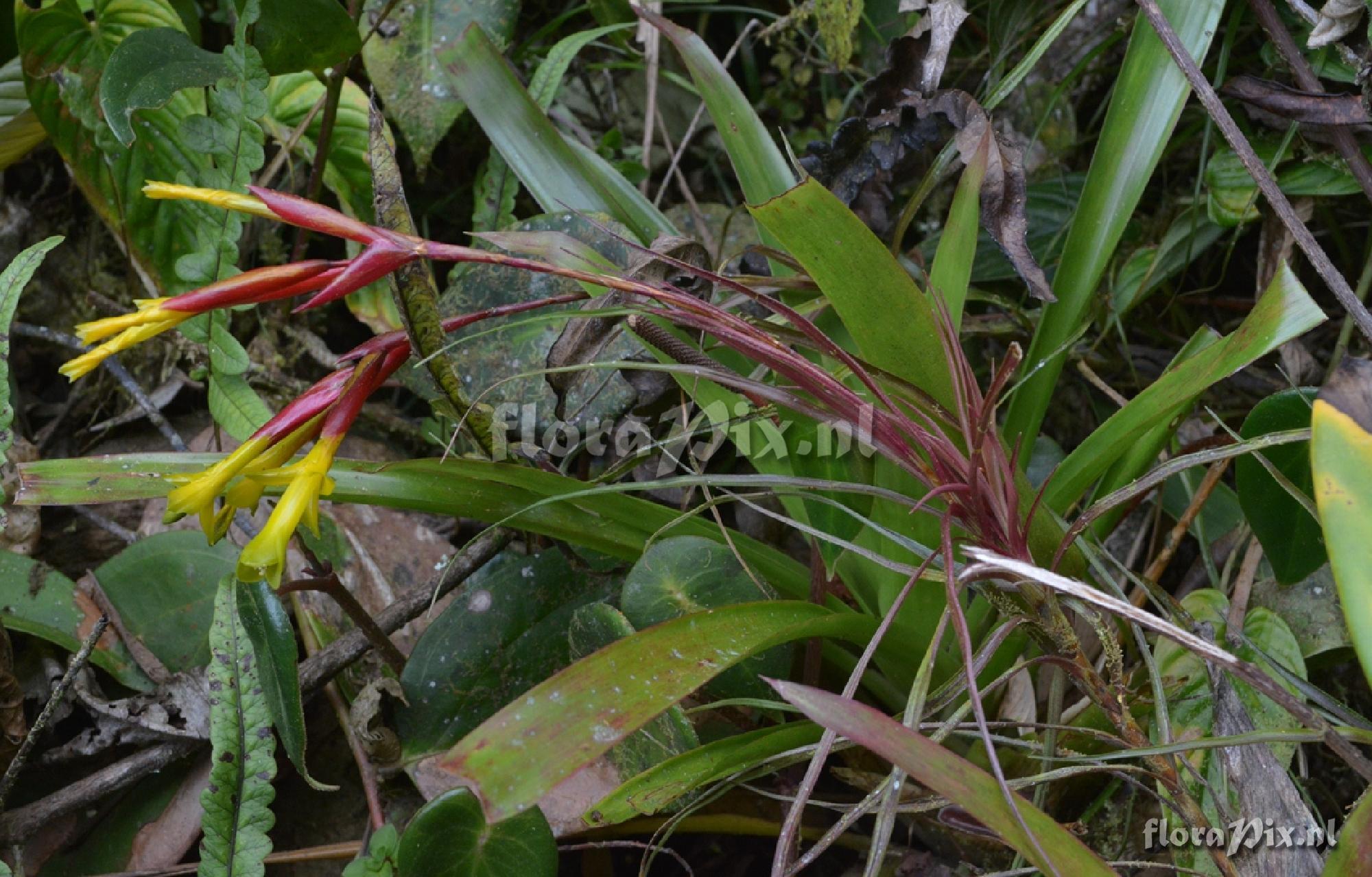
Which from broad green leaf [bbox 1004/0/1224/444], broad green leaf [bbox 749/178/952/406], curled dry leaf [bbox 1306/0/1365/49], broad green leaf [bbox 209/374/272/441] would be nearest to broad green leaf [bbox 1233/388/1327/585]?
broad green leaf [bbox 1004/0/1224/444]

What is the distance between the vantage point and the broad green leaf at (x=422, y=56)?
1.32 metres

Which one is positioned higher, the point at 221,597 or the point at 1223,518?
the point at 221,597

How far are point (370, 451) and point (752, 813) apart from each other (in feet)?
2.23

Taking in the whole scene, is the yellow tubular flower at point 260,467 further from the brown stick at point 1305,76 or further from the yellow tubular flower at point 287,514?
the brown stick at point 1305,76

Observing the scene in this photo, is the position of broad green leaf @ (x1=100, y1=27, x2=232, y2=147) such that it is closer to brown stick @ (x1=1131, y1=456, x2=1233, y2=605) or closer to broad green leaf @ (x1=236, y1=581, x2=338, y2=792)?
broad green leaf @ (x1=236, y1=581, x2=338, y2=792)

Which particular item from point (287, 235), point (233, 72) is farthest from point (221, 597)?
point (287, 235)

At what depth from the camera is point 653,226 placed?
1.13 m

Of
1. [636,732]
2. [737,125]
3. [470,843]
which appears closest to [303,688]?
[470,843]

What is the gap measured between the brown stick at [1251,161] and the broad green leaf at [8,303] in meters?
0.95

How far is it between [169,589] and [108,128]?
0.51 m

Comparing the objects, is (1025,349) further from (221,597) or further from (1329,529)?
(221,597)

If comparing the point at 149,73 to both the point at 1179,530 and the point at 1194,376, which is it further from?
the point at 1179,530

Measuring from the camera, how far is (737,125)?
1.02 m

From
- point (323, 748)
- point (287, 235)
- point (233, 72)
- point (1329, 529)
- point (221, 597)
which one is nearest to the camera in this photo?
point (1329, 529)
